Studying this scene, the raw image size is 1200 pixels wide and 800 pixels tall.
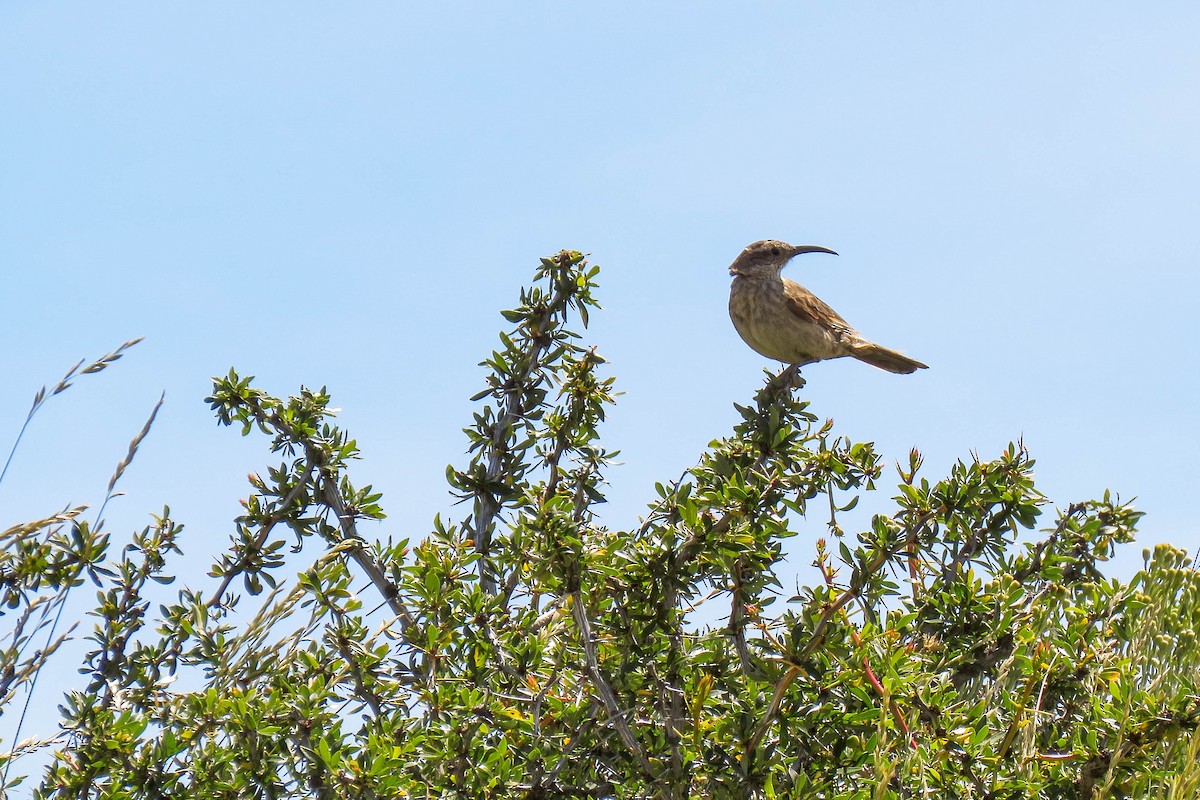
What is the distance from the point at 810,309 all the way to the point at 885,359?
2.31ft

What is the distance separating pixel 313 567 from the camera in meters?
3.09

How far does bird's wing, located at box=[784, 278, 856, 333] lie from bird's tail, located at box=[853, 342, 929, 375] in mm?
180

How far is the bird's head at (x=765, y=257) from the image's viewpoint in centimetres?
856

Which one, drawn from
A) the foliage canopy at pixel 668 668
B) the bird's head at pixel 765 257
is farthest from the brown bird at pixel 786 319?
the foliage canopy at pixel 668 668

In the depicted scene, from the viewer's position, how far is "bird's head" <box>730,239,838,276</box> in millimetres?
8562

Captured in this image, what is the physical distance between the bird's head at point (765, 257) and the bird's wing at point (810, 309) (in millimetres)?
202

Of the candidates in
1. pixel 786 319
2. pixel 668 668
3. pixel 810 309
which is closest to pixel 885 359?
pixel 810 309

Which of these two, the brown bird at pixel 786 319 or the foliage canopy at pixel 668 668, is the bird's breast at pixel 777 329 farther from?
the foliage canopy at pixel 668 668

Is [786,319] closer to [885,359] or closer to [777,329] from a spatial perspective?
[777,329]

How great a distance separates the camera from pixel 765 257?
28.3ft

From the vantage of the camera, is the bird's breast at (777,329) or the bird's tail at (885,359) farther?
the bird's tail at (885,359)

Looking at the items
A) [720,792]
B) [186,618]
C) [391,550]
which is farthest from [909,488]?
[186,618]

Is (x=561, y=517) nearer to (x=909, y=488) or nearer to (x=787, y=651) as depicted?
(x=787, y=651)

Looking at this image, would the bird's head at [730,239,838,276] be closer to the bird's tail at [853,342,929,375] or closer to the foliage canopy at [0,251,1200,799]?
the bird's tail at [853,342,929,375]
